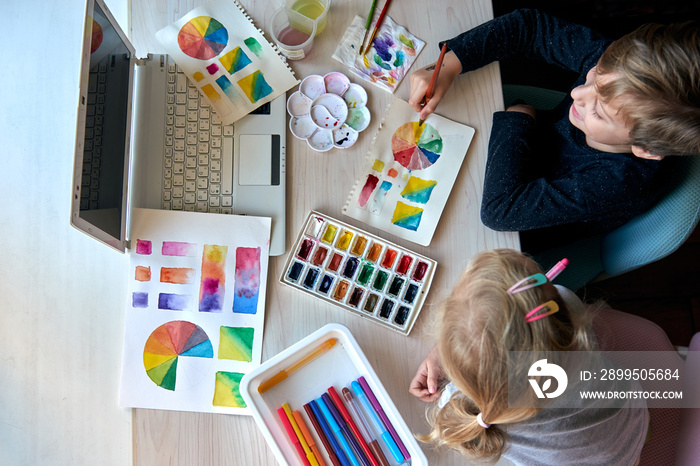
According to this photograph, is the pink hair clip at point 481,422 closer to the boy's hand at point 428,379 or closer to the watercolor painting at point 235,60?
the boy's hand at point 428,379

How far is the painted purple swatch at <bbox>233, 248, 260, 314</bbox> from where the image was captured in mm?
875

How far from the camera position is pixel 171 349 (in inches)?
33.8

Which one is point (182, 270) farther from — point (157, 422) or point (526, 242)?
point (526, 242)

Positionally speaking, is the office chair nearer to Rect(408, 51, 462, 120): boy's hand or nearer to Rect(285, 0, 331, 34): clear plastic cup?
Rect(408, 51, 462, 120): boy's hand

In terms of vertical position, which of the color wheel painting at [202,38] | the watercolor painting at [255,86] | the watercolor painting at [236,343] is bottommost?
the watercolor painting at [236,343]

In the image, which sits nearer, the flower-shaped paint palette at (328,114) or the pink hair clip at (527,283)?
the pink hair clip at (527,283)

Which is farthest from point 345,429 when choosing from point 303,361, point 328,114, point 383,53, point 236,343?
point 383,53

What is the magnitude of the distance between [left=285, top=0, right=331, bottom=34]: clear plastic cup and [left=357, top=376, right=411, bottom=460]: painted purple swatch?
2.18ft

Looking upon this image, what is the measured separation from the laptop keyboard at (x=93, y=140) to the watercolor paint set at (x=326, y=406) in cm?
38

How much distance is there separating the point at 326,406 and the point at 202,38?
729 mm

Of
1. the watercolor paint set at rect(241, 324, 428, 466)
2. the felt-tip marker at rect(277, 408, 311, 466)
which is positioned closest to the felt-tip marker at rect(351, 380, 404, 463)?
the watercolor paint set at rect(241, 324, 428, 466)

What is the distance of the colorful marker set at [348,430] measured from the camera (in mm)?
798

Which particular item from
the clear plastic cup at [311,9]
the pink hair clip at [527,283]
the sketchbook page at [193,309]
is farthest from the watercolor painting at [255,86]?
the pink hair clip at [527,283]

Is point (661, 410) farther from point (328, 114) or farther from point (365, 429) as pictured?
point (328, 114)
